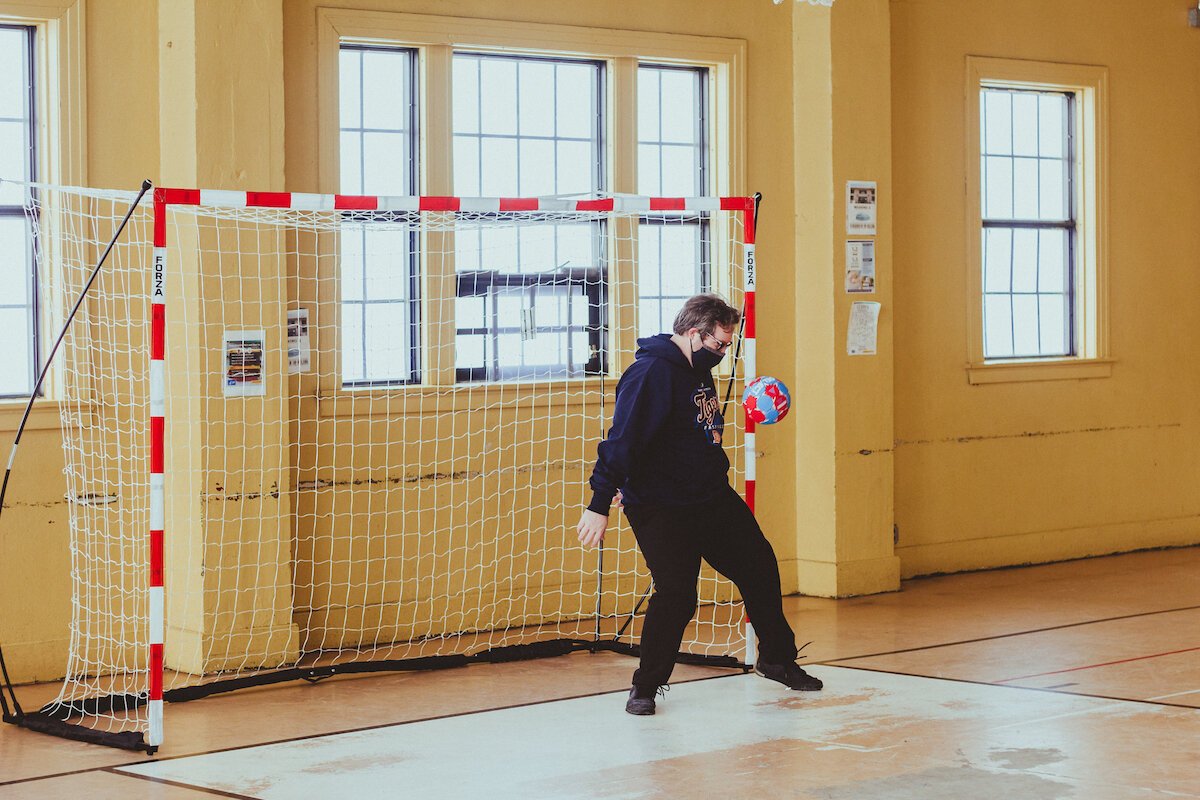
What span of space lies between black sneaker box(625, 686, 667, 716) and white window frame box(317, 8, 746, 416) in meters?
2.36

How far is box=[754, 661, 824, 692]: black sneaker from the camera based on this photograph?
6500 millimetres

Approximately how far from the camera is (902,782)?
5062 mm

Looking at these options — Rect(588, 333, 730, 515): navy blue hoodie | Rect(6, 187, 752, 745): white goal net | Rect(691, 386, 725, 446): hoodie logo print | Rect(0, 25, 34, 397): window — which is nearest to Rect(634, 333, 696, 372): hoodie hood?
Rect(588, 333, 730, 515): navy blue hoodie

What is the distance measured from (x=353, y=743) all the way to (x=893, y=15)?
19.7 ft

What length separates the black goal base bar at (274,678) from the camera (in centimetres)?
585

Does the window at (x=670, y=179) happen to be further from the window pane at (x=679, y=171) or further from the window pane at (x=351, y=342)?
the window pane at (x=351, y=342)

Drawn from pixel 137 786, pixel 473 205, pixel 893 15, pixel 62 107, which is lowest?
pixel 137 786

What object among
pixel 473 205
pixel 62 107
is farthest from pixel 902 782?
pixel 62 107

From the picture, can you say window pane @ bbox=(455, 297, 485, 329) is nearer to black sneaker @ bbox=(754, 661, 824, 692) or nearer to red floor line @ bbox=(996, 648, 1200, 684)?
black sneaker @ bbox=(754, 661, 824, 692)

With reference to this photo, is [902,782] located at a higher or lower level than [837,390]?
lower

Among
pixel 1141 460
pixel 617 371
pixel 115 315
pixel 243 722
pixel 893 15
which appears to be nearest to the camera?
pixel 243 722

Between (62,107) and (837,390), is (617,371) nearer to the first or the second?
(837,390)

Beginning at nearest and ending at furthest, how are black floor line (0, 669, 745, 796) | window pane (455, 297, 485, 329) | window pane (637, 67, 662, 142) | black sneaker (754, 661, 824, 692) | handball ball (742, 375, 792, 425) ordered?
black floor line (0, 669, 745, 796) < black sneaker (754, 661, 824, 692) < handball ball (742, 375, 792, 425) < window pane (455, 297, 485, 329) < window pane (637, 67, 662, 142)

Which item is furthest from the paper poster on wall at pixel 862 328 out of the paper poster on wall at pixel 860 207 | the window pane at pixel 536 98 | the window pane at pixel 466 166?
the window pane at pixel 466 166
